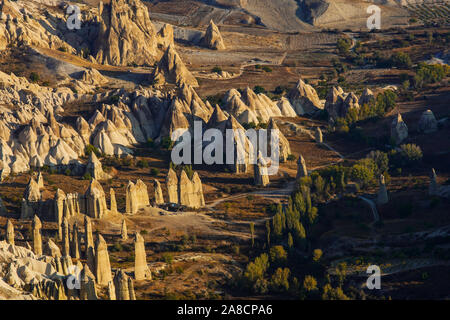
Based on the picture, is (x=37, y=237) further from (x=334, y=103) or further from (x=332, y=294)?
(x=334, y=103)

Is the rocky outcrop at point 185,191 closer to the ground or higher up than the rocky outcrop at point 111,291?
higher up

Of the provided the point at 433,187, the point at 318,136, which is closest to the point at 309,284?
the point at 433,187

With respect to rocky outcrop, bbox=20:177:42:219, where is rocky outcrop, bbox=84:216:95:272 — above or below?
below

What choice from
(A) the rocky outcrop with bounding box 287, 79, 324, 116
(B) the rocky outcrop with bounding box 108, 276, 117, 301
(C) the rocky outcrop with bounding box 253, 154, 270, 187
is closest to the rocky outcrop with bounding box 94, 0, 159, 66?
(A) the rocky outcrop with bounding box 287, 79, 324, 116

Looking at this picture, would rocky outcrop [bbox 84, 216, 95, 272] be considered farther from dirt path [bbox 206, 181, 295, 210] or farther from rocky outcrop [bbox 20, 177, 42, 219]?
dirt path [bbox 206, 181, 295, 210]

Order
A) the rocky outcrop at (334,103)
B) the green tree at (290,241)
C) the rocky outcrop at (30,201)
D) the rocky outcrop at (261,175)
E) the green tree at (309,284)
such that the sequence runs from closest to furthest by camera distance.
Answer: the green tree at (309,284) < the green tree at (290,241) < the rocky outcrop at (30,201) < the rocky outcrop at (261,175) < the rocky outcrop at (334,103)

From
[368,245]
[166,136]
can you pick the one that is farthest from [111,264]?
[166,136]

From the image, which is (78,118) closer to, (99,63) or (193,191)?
(193,191)

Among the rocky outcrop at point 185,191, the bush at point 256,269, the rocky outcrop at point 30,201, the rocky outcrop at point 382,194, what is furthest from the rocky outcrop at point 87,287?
the rocky outcrop at point 382,194

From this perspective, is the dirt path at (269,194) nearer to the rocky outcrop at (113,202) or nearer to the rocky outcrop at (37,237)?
the rocky outcrop at (113,202)
